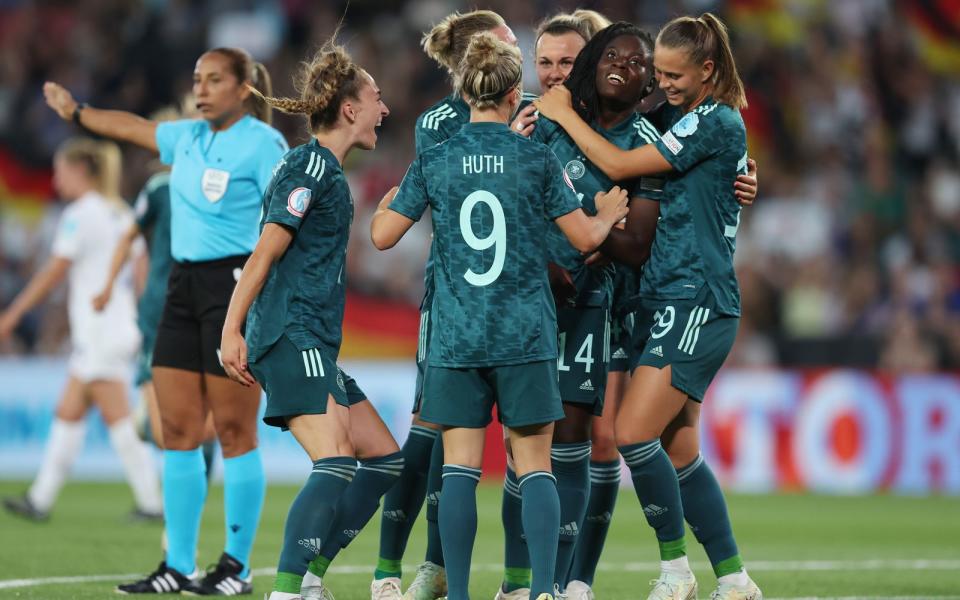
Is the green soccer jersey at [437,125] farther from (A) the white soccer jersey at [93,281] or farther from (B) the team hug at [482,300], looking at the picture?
(A) the white soccer jersey at [93,281]

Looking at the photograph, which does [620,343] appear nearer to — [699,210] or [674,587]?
[699,210]

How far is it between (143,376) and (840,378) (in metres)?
6.89

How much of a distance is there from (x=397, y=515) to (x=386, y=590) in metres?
0.36

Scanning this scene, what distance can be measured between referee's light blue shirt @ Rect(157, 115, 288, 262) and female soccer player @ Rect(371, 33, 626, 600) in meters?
1.50

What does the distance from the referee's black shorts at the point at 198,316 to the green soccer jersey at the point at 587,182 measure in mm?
1683

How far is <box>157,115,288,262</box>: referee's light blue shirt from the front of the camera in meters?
6.92

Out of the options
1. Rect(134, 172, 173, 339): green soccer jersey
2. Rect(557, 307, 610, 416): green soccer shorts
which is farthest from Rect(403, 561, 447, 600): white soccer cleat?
Rect(134, 172, 173, 339): green soccer jersey

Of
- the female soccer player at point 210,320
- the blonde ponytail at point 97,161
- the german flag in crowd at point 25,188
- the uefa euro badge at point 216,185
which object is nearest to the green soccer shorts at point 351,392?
the female soccer player at point 210,320

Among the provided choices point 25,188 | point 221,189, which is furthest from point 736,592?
point 25,188

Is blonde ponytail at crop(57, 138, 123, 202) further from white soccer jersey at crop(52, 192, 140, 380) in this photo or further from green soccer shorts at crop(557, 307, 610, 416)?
green soccer shorts at crop(557, 307, 610, 416)

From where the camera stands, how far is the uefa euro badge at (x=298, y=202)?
225 inches

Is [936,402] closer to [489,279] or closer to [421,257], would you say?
[421,257]

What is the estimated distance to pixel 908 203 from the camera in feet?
54.9

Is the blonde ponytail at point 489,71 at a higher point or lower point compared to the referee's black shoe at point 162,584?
higher
